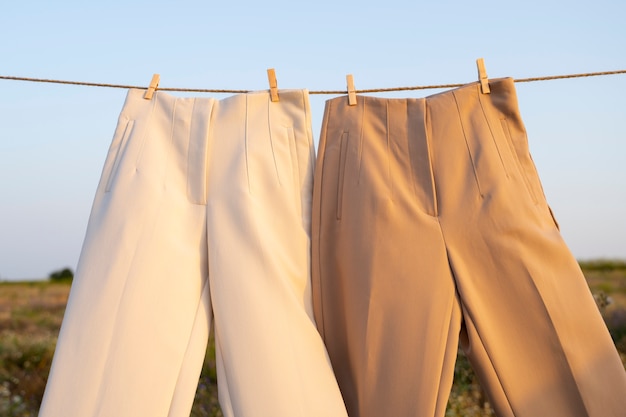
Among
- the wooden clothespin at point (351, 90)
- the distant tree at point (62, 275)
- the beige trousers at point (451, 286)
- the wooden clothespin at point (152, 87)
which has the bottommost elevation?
the beige trousers at point (451, 286)

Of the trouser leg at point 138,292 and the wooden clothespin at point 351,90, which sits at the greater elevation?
the wooden clothespin at point 351,90

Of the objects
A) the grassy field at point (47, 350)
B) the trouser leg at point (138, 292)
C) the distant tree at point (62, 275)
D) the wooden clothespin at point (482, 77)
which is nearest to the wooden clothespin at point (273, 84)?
the trouser leg at point (138, 292)

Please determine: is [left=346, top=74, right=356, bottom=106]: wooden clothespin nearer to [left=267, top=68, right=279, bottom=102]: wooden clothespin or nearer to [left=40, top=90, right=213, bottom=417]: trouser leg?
[left=267, top=68, right=279, bottom=102]: wooden clothespin

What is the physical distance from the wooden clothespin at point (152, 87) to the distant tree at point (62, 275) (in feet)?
14.5

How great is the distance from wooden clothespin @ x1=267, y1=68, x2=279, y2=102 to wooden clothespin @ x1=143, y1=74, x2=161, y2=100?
1.11 ft

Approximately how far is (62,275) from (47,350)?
2739 mm

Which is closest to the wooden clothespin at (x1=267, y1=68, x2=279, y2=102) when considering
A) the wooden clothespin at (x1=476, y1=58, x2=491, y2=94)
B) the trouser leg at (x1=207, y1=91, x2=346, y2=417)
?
the trouser leg at (x1=207, y1=91, x2=346, y2=417)

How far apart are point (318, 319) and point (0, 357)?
243 centimetres

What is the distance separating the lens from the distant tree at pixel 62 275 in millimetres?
6031

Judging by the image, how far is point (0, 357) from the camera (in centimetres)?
354

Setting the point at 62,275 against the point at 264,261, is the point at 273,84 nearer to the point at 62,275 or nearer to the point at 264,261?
the point at 264,261

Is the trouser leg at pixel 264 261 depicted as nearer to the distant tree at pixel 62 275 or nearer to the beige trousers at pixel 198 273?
the beige trousers at pixel 198 273

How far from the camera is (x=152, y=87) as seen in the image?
2.03 metres

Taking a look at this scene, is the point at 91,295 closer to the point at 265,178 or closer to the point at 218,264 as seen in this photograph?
the point at 218,264
